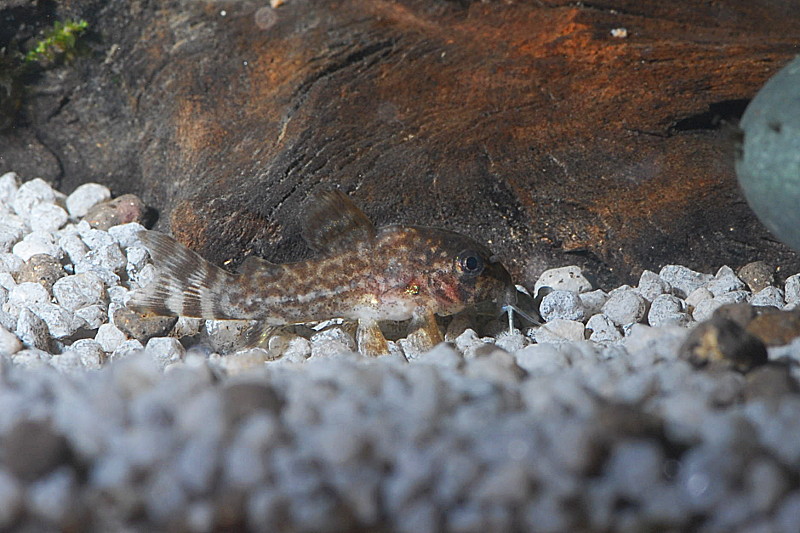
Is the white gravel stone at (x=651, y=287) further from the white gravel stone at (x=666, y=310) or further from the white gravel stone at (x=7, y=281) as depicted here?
the white gravel stone at (x=7, y=281)

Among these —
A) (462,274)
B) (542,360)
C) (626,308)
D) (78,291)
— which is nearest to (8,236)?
(78,291)

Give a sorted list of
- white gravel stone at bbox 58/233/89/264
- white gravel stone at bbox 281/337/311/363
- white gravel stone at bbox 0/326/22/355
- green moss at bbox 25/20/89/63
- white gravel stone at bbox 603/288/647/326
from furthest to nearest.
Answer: green moss at bbox 25/20/89/63 → white gravel stone at bbox 58/233/89/264 → white gravel stone at bbox 603/288/647/326 → white gravel stone at bbox 281/337/311/363 → white gravel stone at bbox 0/326/22/355

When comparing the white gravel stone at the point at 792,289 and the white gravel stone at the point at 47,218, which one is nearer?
the white gravel stone at the point at 792,289

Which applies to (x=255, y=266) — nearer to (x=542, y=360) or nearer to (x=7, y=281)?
(x=7, y=281)

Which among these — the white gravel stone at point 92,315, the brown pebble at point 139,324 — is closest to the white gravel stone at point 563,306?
the brown pebble at point 139,324

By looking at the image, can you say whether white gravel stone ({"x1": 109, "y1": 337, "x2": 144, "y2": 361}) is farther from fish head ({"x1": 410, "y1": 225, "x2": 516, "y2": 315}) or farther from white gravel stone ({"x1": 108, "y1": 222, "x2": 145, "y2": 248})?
fish head ({"x1": 410, "y1": 225, "x2": 516, "y2": 315})

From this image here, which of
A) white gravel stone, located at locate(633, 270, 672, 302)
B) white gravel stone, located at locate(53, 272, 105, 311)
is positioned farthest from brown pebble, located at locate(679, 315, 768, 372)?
white gravel stone, located at locate(53, 272, 105, 311)
